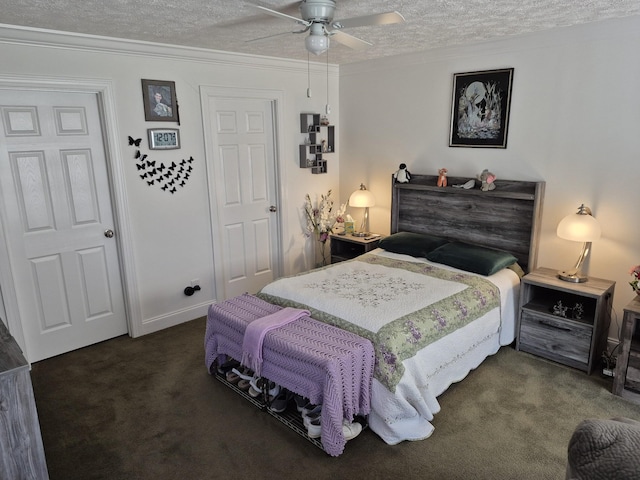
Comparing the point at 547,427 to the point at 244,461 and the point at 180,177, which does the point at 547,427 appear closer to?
the point at 244,461

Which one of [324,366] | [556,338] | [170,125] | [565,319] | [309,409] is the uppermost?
[170,125]

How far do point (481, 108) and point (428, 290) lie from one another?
168 cm

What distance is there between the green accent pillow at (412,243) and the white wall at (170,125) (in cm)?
112

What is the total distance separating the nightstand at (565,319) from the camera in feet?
9.84

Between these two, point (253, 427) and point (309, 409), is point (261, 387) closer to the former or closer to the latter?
point (253, 427)

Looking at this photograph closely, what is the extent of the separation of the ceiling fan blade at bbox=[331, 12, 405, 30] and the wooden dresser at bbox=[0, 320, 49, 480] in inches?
80.1

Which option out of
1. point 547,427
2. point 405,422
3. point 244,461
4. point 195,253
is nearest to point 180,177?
point 195,253

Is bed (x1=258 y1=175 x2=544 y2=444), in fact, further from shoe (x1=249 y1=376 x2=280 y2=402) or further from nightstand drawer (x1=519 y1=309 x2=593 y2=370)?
shoe (x1=249 y1=376 x2=280 y2=402)

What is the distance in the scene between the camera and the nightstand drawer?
9.96 ft

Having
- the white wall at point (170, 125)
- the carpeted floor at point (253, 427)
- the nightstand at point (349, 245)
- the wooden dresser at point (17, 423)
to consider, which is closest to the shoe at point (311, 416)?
the carpeted floor at point (253, 427)

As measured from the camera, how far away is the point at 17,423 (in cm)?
164

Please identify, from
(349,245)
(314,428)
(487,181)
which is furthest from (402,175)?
(314,428)

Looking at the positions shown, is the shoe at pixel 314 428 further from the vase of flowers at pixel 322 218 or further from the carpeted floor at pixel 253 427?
the vase of flowers at pixel 322 218

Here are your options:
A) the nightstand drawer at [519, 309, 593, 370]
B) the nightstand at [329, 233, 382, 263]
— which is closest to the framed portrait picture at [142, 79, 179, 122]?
the nightstand at [329, 233, 382, 263]
